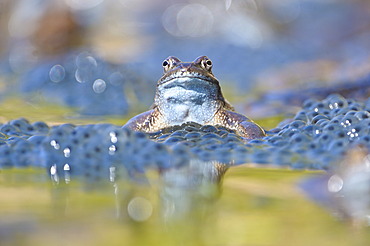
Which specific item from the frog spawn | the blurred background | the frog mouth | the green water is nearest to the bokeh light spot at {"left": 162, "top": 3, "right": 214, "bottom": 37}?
the blurred background

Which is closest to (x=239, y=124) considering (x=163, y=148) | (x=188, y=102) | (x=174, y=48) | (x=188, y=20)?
(x=188, y=102)

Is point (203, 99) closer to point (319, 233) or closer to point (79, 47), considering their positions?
point (319, 233)

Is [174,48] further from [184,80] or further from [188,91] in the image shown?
[184,80]

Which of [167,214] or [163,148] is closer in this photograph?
[167,214]

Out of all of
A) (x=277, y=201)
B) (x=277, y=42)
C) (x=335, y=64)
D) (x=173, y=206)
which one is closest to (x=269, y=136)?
(x=277, y=201)

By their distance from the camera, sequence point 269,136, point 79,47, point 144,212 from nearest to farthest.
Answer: point 144,212
point 269,136
point 79,47
